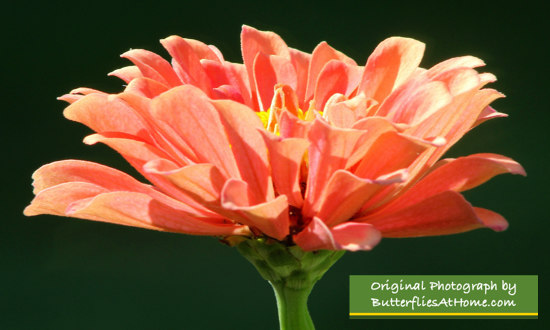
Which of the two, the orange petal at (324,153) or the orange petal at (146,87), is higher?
the orange petal at (146,87)

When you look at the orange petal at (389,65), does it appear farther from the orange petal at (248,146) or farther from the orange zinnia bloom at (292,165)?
the orange petal at (248,146)

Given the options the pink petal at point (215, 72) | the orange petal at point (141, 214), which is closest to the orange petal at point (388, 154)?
the orange petal at point (141, 214)

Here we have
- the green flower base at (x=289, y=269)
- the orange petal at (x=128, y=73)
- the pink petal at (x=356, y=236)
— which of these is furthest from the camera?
the orange petal at (x=128, y=73)

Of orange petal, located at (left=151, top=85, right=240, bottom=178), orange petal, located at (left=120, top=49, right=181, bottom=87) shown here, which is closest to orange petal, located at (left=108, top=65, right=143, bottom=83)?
orange petal, located at (left=120, top=49, right=181, bottom=87)

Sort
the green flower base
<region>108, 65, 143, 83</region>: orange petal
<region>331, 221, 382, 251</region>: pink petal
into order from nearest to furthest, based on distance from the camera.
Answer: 1. <region>331, 221, 382, 251</region>: pink petal
2. the green flower base
3. <region>108, 65, 143, 83</region>: orange petal

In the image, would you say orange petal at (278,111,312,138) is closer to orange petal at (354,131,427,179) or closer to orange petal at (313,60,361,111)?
orange petal at (354,131,427,179)

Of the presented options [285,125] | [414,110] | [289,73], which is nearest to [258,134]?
[285,125]

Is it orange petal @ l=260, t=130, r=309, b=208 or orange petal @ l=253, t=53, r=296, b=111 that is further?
orange petal @ l=253, t=53, r=296, b=111
